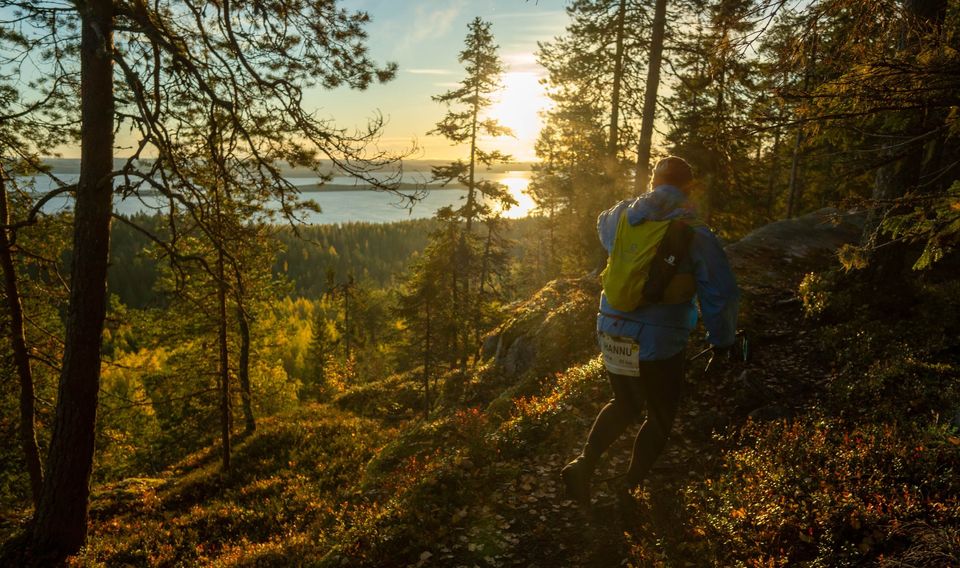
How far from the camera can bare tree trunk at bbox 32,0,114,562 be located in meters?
6.14

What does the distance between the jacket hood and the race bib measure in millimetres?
994

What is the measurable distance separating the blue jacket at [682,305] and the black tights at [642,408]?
0.16 m

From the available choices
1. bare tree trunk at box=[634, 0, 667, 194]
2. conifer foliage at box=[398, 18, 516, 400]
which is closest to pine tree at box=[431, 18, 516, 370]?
conifer foliage at box=[398, 18, 516, 400]

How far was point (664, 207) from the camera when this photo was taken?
390 centimetres

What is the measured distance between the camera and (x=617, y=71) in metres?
16.1

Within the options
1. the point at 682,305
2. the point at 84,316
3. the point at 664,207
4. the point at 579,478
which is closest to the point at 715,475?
the point at 579,478

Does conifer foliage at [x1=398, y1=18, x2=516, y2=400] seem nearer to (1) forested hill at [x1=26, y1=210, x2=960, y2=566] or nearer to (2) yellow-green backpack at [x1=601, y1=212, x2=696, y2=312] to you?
(1) forested hill at [x1=26, y1=210, x2=960, y2=566]

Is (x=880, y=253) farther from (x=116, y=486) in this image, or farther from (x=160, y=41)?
(x=116, y=486)

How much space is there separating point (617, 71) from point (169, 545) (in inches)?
690

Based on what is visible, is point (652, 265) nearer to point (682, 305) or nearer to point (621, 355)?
A: point (682, 305)

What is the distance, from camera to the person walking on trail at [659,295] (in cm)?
380

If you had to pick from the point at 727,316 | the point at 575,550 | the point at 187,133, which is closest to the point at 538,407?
the point at 575,550

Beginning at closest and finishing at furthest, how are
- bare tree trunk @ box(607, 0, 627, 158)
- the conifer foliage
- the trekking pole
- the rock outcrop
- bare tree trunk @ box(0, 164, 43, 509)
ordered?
1. the trekking pole
2. bare tree trunk @ box(0, 164, 43, 509)
3. the rock outcrop
4. bare tree trunk @ box(607, 0, 627, 158)
5. the conifer foliage

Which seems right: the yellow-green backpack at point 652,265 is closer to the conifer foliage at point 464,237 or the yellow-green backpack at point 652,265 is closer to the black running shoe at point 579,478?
the black running shoe at point 579,478
